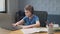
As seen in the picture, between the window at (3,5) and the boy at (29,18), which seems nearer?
the boy at (29,18)

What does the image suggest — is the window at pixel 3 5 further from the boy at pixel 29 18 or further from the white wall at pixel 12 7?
the boy at pixel 29 18

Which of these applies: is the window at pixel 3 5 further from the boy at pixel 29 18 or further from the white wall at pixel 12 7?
the boy at pixel 29 18

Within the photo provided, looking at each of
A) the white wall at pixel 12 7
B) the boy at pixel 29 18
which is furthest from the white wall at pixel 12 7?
the boy at pixel 29 18

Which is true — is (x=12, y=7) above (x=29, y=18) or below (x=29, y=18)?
above

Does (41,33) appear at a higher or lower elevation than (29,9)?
lower

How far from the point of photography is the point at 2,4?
12.5ft

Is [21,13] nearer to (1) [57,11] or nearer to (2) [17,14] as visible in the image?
(2) [17,14]

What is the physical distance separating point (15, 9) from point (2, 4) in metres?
0.41

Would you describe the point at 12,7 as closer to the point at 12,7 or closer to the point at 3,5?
the point at 12,7

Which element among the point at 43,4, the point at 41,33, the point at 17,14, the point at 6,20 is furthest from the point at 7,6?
the point at 41,33

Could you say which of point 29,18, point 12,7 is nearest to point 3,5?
point 12,7

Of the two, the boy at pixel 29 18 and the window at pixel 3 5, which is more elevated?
the window at pixel 3 5

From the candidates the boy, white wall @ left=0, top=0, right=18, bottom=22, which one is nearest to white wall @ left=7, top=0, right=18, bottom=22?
white wall @ left=0, top=0, right=18, bottom=22

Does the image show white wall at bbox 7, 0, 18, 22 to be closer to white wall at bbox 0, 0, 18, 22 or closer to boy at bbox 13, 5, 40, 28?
white wall at bbox 0, 0, 18, 22
